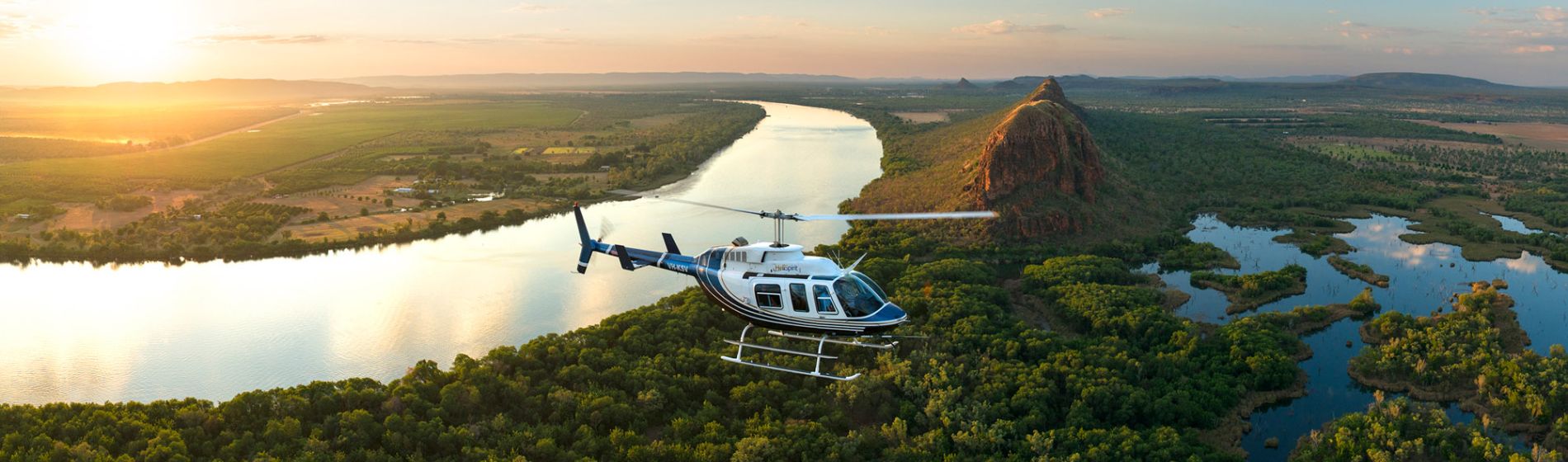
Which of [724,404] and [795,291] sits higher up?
[795,291]

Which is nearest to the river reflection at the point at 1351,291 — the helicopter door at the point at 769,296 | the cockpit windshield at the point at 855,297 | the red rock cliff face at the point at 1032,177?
the red rock cliff face at the point at 1032,177

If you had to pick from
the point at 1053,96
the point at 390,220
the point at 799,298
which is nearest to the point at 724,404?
the point at 799,298

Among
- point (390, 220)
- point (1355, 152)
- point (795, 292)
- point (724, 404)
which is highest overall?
point (795, 292)

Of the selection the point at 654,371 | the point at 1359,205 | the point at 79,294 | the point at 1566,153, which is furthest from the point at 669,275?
the point at 1566,153

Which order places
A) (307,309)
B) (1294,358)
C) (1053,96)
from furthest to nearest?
(1053,96), (307,309), (1294,358)

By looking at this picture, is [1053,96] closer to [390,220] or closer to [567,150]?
[567,150]

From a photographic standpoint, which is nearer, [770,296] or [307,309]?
[770,296]

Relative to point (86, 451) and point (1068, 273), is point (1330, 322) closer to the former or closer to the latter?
point (1068, 273)
